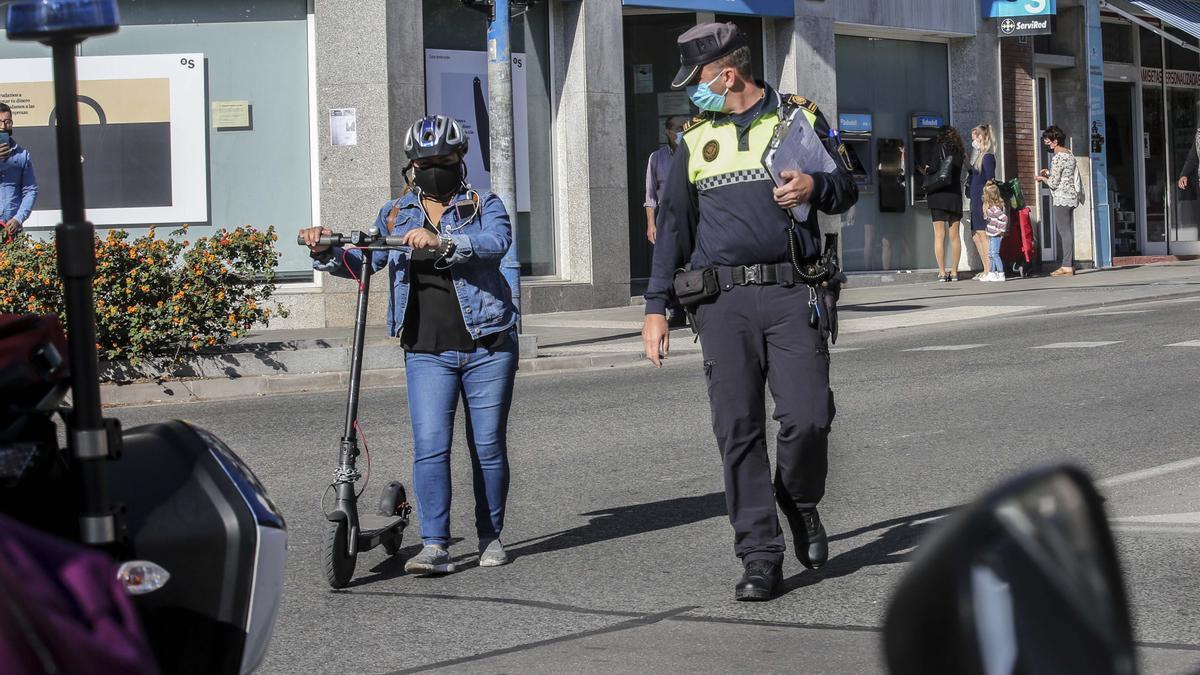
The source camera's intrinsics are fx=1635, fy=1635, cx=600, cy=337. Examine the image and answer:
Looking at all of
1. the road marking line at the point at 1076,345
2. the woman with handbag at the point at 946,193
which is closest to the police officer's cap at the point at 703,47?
the road marking line at the point at 1076,345

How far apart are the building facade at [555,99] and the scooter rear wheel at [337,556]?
11.4 metres

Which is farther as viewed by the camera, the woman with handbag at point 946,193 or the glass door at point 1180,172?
the glass door at point 1180,172

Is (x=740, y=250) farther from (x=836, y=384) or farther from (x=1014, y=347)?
(x=1014, y=347)

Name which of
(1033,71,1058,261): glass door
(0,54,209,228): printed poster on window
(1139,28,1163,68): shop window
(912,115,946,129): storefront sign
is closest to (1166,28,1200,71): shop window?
(1139,28,1163,68): shop window

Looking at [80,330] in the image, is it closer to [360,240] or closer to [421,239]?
→ [421,239]

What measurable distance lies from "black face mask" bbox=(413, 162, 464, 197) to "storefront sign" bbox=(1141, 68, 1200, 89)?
26422mm

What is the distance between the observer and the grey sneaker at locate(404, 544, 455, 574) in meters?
6.17

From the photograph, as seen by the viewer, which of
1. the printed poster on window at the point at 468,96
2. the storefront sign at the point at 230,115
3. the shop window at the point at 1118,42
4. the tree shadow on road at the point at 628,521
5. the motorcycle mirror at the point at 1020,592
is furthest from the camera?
the shop window at the point at 1118,42

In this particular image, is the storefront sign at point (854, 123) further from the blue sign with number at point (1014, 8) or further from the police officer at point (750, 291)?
the police officer at point (750, 291)

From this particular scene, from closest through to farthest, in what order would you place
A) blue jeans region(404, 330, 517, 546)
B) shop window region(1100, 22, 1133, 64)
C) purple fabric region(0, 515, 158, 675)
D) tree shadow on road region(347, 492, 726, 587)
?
purple fabric region(0, 515, 158, 675) < blue jeans region(404, 330, 517, 546) < tree shadow on road region(347, 492, 726, 587) < shop window region(1100, 22, 1133, 64)

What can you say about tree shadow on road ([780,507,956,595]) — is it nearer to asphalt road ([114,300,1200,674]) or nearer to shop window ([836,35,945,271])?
asphalt road ([114,300,1200,674])

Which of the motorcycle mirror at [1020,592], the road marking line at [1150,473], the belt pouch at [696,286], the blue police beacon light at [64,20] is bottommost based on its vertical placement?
the road marking line at [1150,473]

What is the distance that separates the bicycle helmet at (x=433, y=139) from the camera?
629cm

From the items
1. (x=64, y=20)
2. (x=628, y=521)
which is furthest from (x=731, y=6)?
(x=64, y=20)
